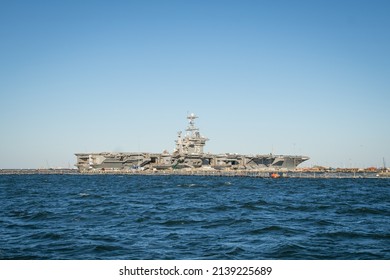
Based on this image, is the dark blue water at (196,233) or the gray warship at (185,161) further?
the gray warship at (185,161)

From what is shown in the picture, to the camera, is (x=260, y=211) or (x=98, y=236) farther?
(x=260, y=211)

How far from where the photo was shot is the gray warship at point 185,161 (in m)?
104

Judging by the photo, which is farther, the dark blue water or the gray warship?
the gray warship

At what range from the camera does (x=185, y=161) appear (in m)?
108

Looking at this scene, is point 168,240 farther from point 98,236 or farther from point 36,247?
point 36,247

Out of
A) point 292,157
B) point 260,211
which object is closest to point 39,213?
point 260,211

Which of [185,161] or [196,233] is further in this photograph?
[185,161]

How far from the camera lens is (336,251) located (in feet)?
47.5

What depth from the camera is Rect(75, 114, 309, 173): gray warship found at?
10450 cm
